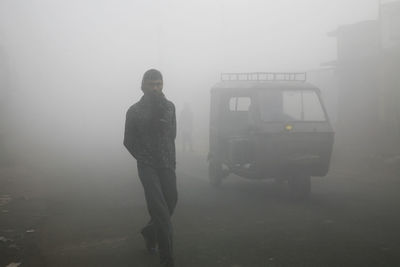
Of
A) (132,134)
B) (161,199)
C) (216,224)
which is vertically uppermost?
(132,134)

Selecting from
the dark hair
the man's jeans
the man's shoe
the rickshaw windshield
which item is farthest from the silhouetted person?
the man's jeans

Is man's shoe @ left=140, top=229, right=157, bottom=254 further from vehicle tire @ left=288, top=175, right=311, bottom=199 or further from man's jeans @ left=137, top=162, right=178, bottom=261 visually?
vehicle tire @ left=288, top=175, right=311, bottom=199

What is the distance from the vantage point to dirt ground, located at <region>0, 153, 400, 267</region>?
5.58 m

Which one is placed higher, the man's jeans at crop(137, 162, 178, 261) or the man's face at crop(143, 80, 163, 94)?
the man's face at crop(143, 80, 163, 94)

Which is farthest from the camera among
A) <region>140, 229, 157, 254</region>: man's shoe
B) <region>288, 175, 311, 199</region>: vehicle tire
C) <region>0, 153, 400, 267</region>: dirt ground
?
<region>288, 175, 311, 199</region>: vehicle tire

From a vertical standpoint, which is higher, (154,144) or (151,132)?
(151,132)

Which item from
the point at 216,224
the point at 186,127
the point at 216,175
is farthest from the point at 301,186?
the point at 186,127

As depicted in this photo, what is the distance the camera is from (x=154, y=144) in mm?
5262

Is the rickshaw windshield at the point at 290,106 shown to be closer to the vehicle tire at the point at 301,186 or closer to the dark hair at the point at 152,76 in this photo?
the vehicle tire at the point at 301,186

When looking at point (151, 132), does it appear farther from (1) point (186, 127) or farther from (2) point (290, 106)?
(1) point (186, 127)

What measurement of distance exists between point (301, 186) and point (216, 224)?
2.65 m

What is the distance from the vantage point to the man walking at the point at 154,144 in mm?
5172

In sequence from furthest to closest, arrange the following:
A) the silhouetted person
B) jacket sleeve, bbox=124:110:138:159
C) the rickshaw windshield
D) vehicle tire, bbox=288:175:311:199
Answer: the silhouetted person → the rickshaw windshield → vehicle tire, bbox=288:175:311:199 → jacket sleeve, bbox=124:110:138:159

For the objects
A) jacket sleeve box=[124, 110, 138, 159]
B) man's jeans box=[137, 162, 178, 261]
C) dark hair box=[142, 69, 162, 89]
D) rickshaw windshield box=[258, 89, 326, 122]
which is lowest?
man's jeans box=[137, 162, 178, 261]
